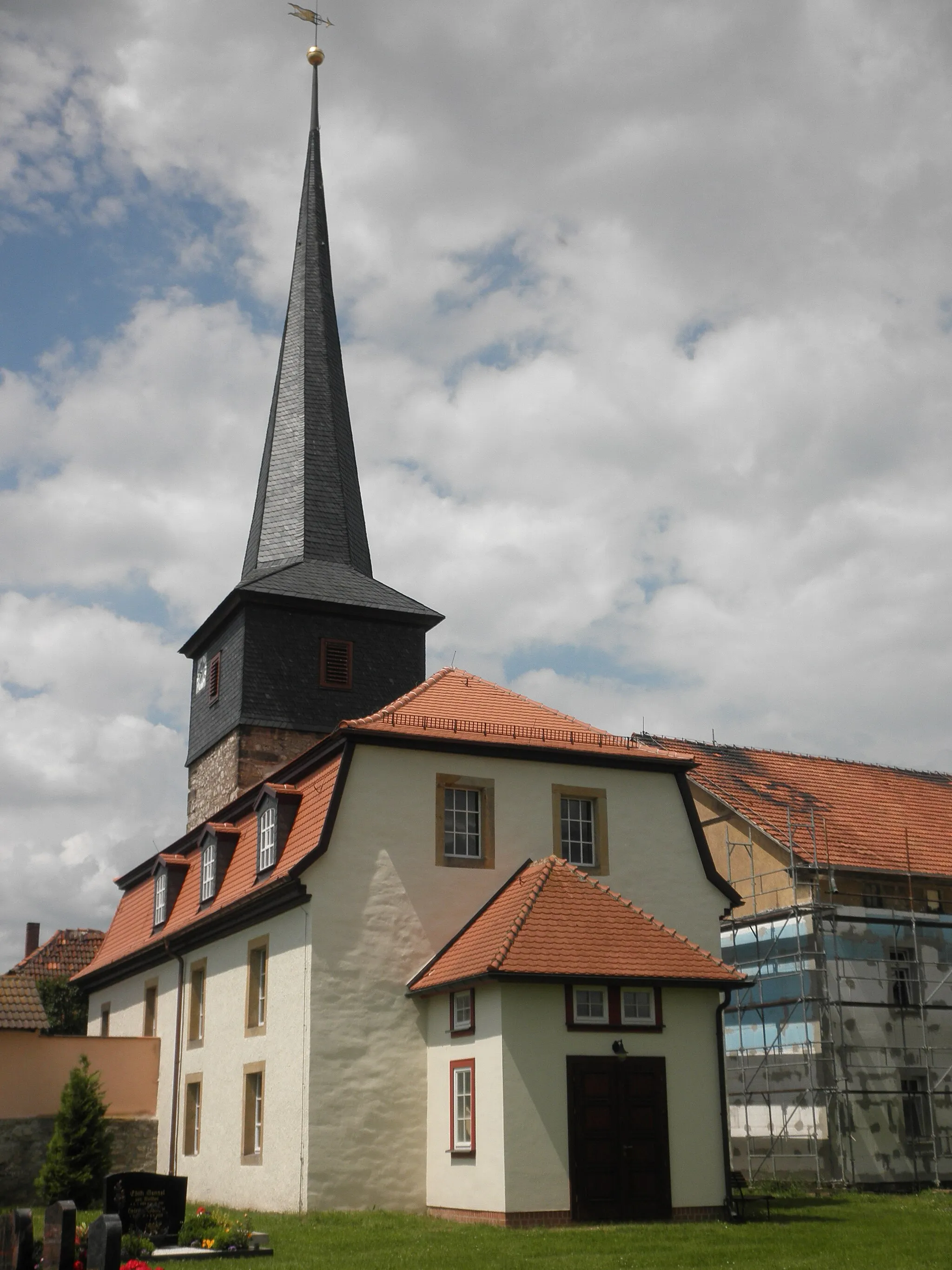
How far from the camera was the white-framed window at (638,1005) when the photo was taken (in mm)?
20031

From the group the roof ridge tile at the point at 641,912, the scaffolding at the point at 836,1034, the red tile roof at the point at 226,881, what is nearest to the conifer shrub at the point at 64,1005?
the red tile roof at the point at 226,881

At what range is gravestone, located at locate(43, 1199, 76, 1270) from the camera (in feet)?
42.5

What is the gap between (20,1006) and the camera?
90.2 ft

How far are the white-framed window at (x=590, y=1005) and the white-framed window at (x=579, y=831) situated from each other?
4003 mm

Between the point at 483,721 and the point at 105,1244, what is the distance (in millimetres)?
12573

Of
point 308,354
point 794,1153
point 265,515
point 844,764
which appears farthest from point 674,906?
point 308,354

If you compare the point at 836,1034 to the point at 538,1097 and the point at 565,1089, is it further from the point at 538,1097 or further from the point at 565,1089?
the point at 538,1097

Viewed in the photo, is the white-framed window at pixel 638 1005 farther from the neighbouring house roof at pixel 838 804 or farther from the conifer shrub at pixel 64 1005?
the conifer shrub at pixel 64 1005

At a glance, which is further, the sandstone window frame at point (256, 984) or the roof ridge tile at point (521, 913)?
the sandstone window frame at point (256, 984)

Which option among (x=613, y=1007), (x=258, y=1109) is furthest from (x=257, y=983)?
(x=613, y=1007)

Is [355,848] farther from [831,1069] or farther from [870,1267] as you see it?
[831,1069]

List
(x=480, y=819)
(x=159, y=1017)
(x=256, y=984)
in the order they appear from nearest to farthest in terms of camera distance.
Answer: (x=480, y=819), (x=256, y=984), (x=159, y=1017)

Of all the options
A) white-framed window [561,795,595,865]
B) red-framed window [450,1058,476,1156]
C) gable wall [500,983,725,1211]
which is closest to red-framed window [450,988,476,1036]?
red-framed window [450,1058,476,1156]

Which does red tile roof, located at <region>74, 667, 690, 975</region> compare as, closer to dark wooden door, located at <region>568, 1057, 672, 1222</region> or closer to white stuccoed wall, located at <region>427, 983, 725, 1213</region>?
white stuccoed wall, located at <region>427, 983, 725, 1213</region>
